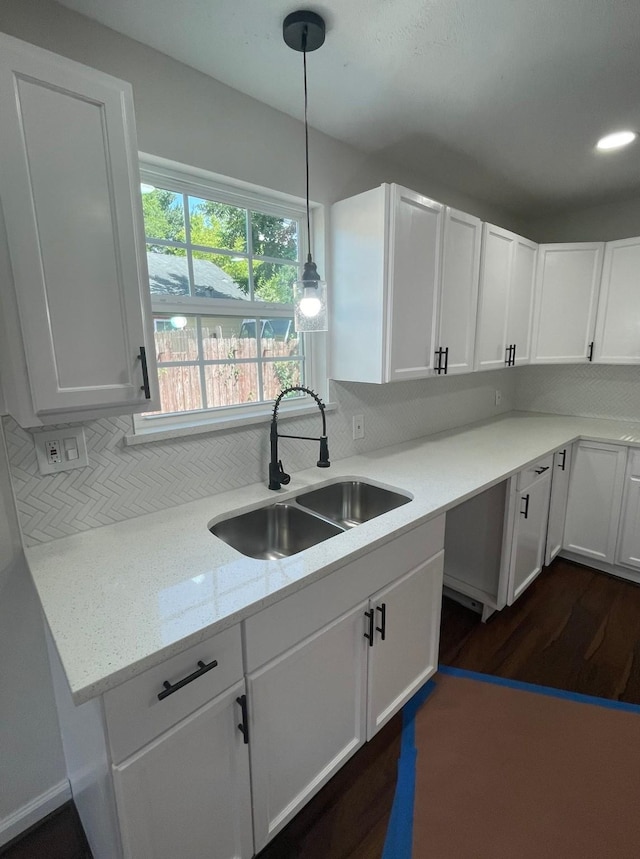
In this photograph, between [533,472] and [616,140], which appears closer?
[616,140]

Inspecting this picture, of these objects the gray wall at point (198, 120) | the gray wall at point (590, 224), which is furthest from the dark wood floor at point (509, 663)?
the gray wall at point (590, 224)

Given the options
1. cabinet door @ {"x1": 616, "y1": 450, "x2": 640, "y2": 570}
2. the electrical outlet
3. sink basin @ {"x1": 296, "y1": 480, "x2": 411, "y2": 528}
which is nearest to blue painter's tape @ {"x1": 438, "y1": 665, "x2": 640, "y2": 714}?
sink basin @ {"x1": 296, "y1": 480, "x2": 411, "y2": 528}

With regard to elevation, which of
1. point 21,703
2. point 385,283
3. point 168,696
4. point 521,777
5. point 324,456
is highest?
point 385,283

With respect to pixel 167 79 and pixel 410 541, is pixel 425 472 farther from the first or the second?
pixel 167 79

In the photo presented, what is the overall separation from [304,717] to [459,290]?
2.00 metres

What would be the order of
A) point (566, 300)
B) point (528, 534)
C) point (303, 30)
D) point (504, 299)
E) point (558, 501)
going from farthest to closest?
point (566, 300)
point (558, 501)
point (504, 299)
point (528, 534)
point (303, 30)

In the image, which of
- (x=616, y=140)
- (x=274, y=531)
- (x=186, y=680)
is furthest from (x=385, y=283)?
(x=186, y=680)

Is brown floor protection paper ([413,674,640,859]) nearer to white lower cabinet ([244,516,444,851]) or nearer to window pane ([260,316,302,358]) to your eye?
white lower cabinet ([244,516,444,851])

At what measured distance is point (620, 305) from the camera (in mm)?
2717

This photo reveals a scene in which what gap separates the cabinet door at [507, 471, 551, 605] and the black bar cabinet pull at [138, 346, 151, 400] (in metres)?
1.82

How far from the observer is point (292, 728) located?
1.19 metres

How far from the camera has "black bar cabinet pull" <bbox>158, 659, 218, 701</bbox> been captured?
86 cm

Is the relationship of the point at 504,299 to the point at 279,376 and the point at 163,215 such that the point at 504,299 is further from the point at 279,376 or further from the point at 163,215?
the point at 163,215

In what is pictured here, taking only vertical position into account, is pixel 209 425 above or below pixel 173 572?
above
